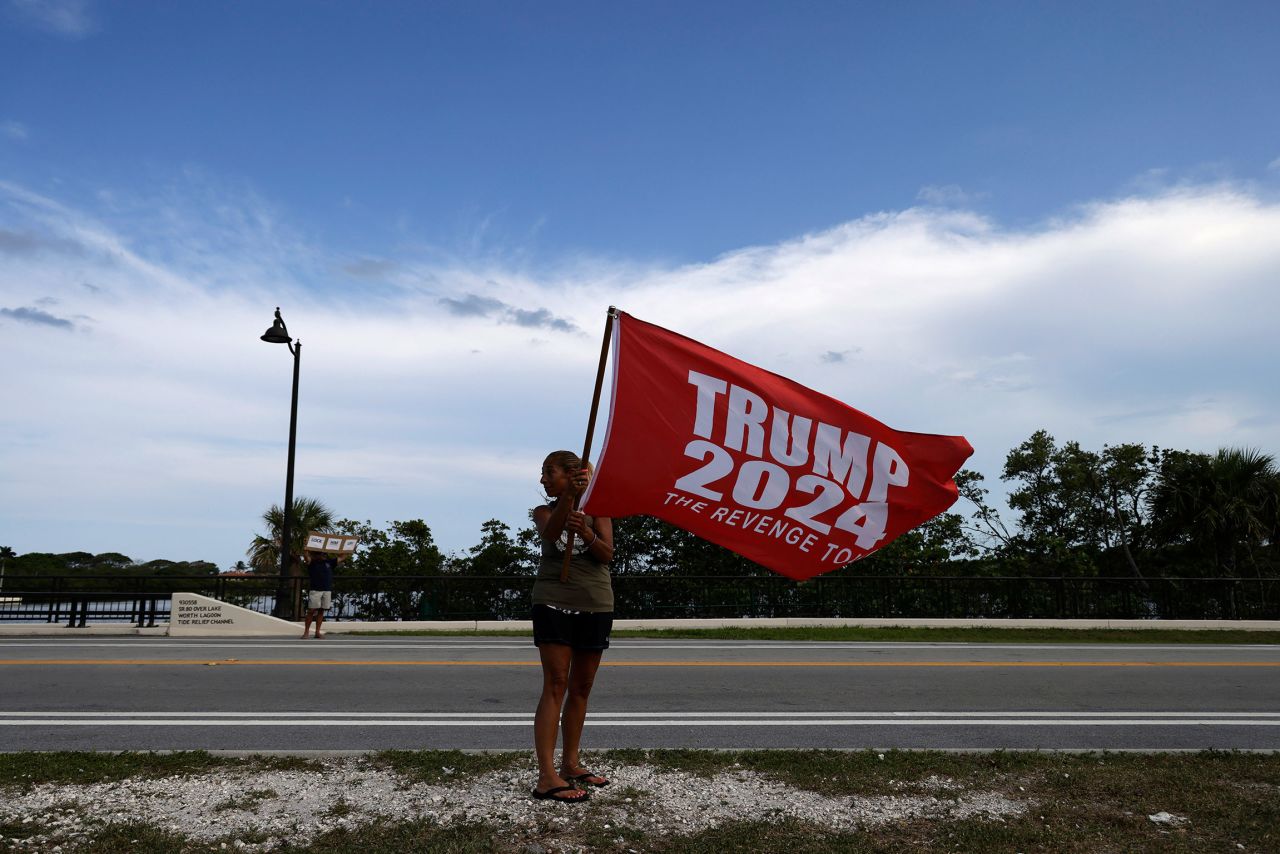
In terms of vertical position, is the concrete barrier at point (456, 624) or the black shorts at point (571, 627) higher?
the black shorts at point (571, 627)

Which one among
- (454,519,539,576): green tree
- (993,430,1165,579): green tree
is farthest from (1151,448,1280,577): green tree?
(454,519,539,576): green tree

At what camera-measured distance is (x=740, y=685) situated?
33.9ft

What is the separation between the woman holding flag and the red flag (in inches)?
11.9

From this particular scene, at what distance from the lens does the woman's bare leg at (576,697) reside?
5230 mm

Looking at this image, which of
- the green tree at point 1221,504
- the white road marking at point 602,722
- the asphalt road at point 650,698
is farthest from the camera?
the green tree at point 1221,504

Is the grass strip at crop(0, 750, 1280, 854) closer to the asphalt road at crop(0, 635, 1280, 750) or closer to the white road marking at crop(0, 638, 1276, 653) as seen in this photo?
the asphalt road at crop(0, 635, 1280, 750)

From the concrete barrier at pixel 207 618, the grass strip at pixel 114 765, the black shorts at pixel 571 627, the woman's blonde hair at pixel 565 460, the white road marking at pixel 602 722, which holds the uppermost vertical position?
the woman's blonde hair at pixel 565 460

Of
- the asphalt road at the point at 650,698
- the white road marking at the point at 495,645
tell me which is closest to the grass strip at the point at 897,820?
the asphalt road at the point at 650,698

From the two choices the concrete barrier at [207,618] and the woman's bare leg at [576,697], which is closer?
the woman's bare leg at [576,697]

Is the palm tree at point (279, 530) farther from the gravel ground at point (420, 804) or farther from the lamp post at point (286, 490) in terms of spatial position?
the gravel ground at point (420, 804)

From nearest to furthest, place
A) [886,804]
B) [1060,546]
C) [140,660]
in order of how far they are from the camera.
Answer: [886,804]
[140,660]
[1060,546]

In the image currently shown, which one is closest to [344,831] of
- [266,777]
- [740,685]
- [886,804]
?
[266,777]

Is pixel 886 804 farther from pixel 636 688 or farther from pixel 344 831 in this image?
pixel 636 688

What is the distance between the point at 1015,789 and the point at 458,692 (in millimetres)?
5899
